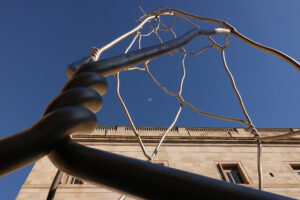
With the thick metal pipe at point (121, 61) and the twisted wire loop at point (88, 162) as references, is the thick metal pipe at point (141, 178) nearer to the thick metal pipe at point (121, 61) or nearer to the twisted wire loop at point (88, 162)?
the twisted wire loop at point (88, 162)

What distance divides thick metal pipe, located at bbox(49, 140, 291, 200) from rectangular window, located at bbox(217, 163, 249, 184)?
31.9ft

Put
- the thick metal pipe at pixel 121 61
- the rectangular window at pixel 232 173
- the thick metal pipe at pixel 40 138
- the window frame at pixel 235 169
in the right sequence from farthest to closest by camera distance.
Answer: the rectangular window at pixel 232 173, the window frame at pixel 235 169, the thick metal pipe at pixel 121 61, the thick metal pipe at pixel 40 138

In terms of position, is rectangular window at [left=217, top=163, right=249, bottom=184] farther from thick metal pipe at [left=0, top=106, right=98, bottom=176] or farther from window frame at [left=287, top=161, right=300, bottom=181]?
thick metal pipe at [left=0, top=106, right=98, bottom=176]

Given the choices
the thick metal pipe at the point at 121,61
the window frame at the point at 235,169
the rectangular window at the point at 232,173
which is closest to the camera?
the thick metal pipe at the point at 121,61

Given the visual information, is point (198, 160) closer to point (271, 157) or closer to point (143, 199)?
point (271, 157)

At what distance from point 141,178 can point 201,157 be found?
10.1 metres

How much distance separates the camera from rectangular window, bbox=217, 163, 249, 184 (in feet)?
28.8

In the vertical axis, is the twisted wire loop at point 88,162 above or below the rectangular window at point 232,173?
below

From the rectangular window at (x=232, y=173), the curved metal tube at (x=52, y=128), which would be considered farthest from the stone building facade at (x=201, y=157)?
the curved metal tube at (x=52, y=128)

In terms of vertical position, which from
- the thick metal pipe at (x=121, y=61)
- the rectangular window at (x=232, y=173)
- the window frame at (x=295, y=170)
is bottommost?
the thick metal pipe at (x=121, y=61)

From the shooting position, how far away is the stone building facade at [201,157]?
775 centimetres

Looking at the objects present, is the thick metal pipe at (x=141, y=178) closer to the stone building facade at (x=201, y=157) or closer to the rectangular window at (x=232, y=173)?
the stone building facade at (x=201, y=157)

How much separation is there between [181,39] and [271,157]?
457 inches

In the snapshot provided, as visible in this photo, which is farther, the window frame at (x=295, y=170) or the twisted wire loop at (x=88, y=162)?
the window frame at (x=295, y=170)
